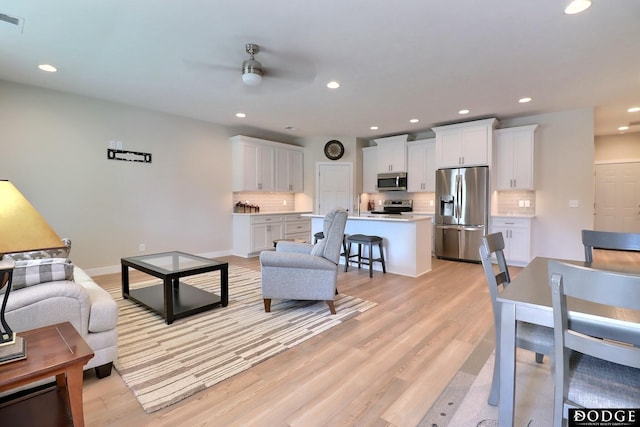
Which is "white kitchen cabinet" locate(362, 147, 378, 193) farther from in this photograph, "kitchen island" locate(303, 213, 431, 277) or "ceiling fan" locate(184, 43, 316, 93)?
"ceiling fan" locate(184, 43, 316, 93)

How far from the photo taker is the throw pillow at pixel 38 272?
5.55 ft

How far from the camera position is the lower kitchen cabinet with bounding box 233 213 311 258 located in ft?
19.7

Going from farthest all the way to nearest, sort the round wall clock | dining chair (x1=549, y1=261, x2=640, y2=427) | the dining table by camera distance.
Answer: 1. the round wall clock
2. the dining table
3. dining chair (x1=549, y1=261, x2=640, y2=427)

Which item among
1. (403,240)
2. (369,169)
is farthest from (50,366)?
(369,169)

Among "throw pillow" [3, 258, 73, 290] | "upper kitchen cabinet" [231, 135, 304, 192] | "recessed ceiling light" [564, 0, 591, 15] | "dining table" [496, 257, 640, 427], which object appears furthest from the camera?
"upper kitchen cabinet" [231, 135, 304, 192]

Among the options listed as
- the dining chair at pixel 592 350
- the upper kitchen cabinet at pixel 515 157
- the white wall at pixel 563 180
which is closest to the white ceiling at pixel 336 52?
the white wall at pixel 563 180

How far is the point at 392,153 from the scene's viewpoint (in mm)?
6828

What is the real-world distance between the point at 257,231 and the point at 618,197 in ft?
27.3

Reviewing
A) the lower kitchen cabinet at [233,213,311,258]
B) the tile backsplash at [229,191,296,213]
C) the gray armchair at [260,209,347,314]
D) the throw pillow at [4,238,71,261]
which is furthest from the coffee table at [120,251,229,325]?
the tile backsplash at [229,191,296,213]

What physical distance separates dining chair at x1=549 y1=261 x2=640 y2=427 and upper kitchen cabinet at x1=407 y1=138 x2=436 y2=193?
530 centimetres

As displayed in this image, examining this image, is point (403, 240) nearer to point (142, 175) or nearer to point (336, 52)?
point (336, 52)

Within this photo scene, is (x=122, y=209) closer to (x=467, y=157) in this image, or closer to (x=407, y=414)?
(x=407, y=414)

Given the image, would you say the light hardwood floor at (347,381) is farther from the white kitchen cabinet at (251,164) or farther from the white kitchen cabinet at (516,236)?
the white kitchen cabinet at (251,164)

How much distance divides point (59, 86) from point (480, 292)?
19.8 feet
